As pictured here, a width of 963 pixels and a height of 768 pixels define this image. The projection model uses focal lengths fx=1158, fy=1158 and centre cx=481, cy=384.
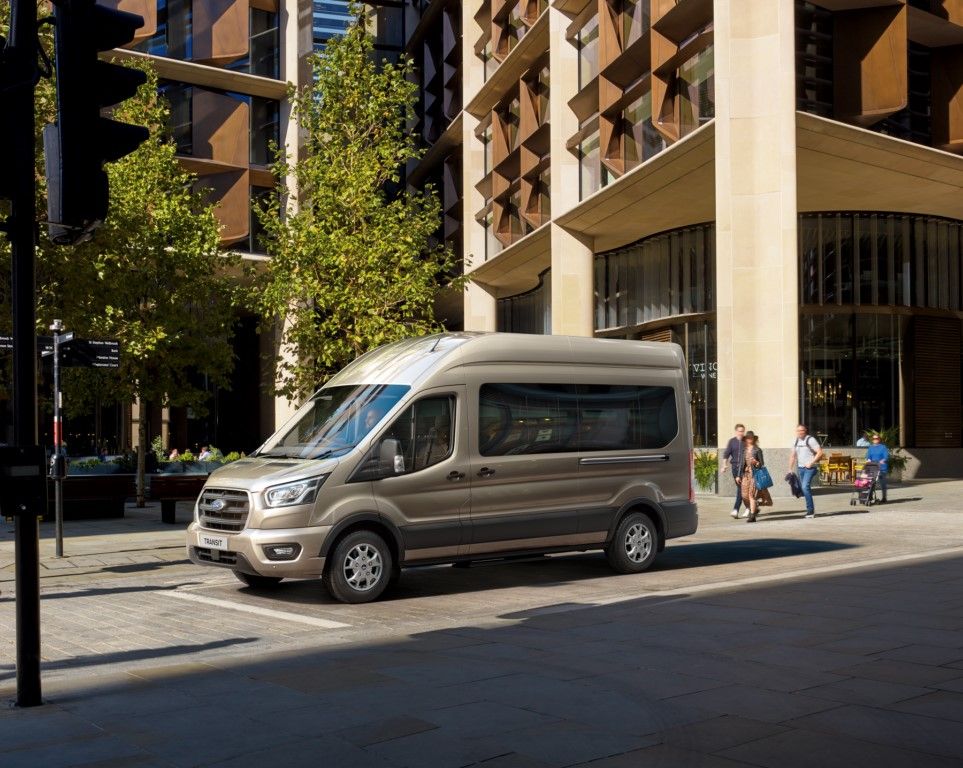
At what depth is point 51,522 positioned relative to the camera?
21125 millimetres

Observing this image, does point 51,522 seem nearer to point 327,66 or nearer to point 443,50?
point 327,66

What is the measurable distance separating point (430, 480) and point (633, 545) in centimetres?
283

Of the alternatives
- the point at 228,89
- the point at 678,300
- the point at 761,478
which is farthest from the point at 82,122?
the point at 228,89

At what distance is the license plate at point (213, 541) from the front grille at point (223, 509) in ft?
0.27

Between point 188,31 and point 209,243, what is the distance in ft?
56.2

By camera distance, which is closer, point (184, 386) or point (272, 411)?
point (184, 386)

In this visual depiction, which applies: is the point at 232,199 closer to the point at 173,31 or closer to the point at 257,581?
the point at 173,31

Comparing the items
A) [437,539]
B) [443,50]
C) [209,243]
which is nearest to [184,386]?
[209,243]

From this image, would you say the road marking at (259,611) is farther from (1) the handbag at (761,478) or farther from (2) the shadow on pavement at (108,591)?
(1) the handbag at (761,478)

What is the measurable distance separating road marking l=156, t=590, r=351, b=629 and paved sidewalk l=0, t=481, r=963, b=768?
0.51 ft

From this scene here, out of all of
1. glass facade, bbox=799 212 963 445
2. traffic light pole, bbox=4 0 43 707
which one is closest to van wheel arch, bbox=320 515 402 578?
traffic light pole, bbox=4 0 43 707

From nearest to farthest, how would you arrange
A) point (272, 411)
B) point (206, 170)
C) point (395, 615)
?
point (395, 615) < point (206, 170) < point (272, 411)

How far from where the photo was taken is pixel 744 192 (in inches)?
1015

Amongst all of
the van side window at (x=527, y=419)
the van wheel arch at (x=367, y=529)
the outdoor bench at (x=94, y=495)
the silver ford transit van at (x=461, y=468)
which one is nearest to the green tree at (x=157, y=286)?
the outdoor bench at (x=94, y=495)
